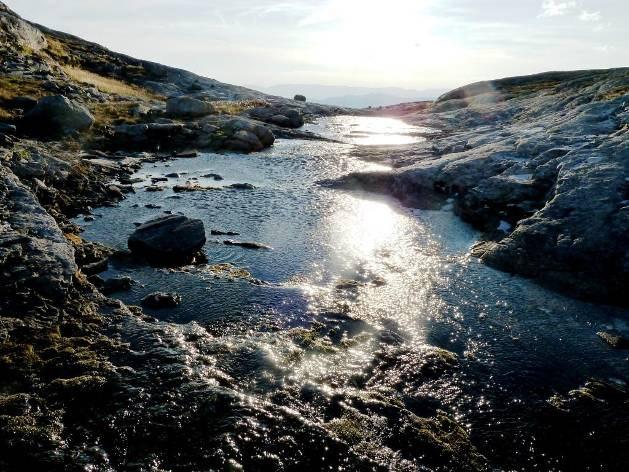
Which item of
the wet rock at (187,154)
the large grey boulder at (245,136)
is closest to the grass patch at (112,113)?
the wet rock at (187,154)

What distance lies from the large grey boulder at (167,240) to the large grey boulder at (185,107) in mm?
51979

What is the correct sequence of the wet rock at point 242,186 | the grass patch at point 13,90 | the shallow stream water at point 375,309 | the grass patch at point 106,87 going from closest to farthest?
1. the shallow stream water at point 375,309
2. the wet rock at point 242,186
3. the grass patch at point 13,90
4. the grass patch at point 106,87

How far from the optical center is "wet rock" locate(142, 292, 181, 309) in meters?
20.2

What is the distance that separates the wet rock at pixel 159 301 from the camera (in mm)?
20219

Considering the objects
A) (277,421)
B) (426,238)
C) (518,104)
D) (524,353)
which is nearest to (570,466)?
(524,353)

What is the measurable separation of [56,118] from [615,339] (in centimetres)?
5503

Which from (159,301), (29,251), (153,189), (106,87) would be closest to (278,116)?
(106,87)

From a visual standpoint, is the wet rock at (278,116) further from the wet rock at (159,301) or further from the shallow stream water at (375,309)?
the wet rock at (159,301)

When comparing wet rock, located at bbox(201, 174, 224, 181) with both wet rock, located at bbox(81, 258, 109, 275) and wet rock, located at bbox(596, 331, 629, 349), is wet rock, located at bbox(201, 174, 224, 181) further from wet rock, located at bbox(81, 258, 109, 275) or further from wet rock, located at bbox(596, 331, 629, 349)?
wet rock, located at bbox(596, 331, 629, 349)

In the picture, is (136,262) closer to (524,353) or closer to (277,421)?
(277,421)

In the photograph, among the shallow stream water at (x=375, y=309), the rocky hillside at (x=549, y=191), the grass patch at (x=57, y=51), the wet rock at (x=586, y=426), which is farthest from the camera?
the grass patch at (x=57, y=51)

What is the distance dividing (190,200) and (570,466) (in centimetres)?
3174

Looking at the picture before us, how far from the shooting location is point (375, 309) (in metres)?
21.5

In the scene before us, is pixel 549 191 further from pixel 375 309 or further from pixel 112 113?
pixel 112 113
